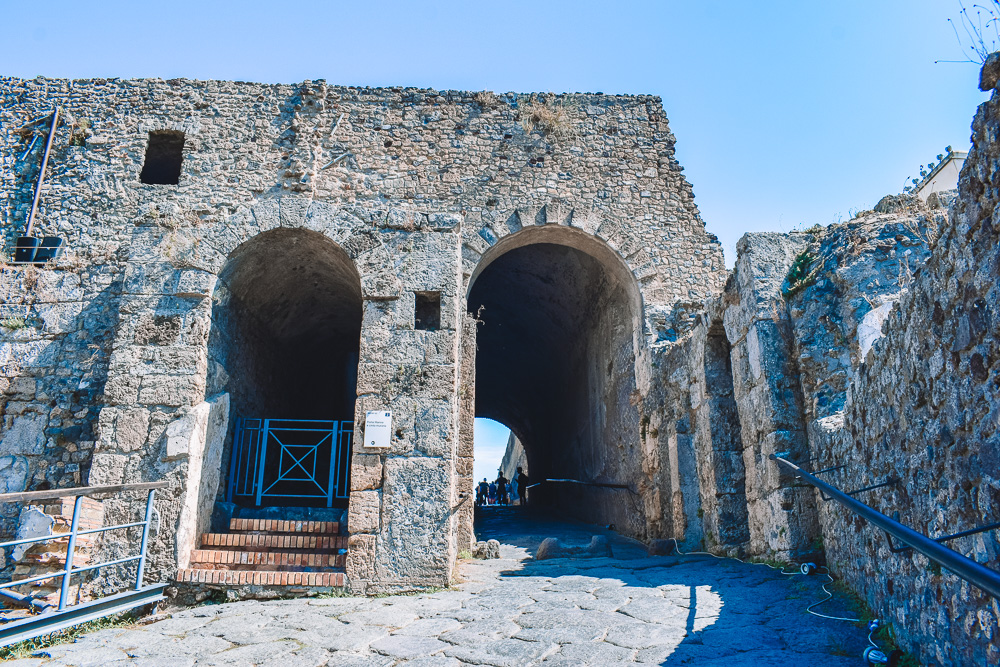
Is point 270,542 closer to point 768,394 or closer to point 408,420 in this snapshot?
point 408,420

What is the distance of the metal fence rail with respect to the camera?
3518 mm

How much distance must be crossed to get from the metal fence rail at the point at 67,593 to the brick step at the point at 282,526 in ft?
2.65

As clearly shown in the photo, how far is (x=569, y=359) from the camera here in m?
12.9

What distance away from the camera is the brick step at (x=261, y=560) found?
529cm

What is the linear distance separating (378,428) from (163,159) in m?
6.15

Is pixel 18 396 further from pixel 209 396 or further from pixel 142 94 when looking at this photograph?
pixel 142 94

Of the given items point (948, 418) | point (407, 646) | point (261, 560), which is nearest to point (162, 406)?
point (261, 560)

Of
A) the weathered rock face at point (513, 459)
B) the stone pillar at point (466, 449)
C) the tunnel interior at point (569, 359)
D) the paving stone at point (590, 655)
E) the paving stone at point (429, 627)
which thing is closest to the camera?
the paving stone at point (590, 655)

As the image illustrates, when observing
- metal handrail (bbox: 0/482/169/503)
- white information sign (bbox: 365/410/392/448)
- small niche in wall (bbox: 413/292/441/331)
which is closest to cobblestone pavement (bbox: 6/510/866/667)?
metal handrail (bbox: 0/482/169/503)

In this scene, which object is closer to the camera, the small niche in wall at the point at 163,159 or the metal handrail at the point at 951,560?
the metal handrail at the point at 951,560

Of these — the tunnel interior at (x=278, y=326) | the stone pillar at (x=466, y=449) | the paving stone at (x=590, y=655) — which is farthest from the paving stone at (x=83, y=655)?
the stone pillar at (x=466, y=449)

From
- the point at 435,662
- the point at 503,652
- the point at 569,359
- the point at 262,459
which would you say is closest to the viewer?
the point at 435,662

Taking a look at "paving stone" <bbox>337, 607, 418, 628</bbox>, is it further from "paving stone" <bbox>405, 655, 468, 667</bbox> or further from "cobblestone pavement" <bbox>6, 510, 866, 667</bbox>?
"paving stone" <bbox>405, 655, 468, 667</bbox>

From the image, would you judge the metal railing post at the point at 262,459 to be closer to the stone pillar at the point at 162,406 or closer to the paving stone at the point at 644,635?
the stone pillar at the point at 162,406
